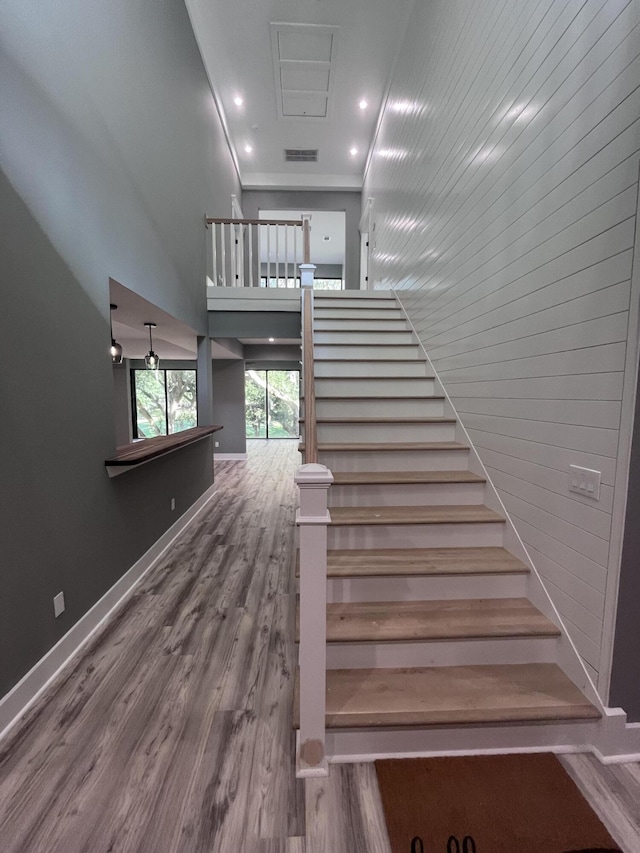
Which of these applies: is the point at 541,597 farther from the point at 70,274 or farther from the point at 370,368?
the point at 70,274

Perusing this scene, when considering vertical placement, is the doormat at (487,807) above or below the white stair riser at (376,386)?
below

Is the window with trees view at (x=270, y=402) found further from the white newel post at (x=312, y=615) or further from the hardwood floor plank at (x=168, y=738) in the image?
the white newel post at (x=312, y=615)

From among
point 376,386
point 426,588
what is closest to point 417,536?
point 426,588

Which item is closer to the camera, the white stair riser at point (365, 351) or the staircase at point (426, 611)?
the staircase at point (426, 611)

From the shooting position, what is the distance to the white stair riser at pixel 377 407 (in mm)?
3002

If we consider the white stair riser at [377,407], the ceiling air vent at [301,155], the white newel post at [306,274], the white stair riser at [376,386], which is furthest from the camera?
the ceiling air vent at [301,155]

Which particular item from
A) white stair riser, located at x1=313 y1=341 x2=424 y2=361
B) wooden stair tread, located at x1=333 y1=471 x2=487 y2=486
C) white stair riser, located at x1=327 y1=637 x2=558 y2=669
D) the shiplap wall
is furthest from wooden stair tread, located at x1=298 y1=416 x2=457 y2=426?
white stair riser, located at x1=327 y1=637 x2=558 y2=669

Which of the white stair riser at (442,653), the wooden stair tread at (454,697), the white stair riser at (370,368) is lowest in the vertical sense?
the wooden stair tread at (454,697)

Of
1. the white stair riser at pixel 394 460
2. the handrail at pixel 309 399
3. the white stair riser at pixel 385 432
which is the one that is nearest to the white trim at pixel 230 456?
the handrail at pixel 309 399

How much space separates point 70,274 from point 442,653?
260cm

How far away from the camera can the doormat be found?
1.14 m

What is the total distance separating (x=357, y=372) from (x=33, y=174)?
2480 millimetres

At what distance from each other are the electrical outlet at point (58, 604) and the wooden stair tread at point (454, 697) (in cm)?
129

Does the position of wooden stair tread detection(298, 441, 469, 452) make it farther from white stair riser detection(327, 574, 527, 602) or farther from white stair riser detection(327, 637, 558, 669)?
white stair riser detection(327, 637, 558, 669)
